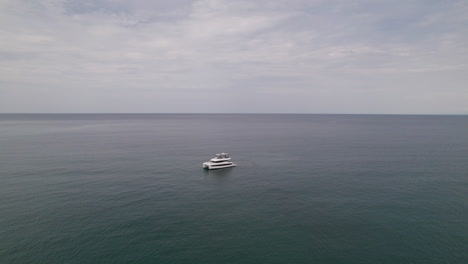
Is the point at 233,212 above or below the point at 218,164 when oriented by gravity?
below

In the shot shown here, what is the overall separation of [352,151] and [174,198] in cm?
12042

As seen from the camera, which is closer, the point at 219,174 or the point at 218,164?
the point at 219,174

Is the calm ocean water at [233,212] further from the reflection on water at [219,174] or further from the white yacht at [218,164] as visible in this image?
the white yacht at [218,164]

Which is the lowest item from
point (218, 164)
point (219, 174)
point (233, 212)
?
point (233, 212)

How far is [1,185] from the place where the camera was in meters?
83.6

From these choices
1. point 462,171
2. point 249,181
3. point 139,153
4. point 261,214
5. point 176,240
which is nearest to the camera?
point 176,240

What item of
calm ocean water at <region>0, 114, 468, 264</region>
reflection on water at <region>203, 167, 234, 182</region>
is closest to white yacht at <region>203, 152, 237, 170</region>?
reflection on water at <region>203, 167, 234, 182</region>

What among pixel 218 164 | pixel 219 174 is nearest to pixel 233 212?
pixel 219 174

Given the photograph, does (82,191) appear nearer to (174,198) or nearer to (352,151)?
(174,198)

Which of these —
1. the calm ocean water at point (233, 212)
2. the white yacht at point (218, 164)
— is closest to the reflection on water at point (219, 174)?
the calm ocean water at point (233, 212)

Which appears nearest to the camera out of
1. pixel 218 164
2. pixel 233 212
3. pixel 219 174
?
pixel 233 212

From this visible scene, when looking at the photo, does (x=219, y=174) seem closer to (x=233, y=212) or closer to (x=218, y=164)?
(x=218, y=164)

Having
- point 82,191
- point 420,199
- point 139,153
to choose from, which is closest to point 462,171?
point 420,199

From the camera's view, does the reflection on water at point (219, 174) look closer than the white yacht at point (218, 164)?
→ Yes
